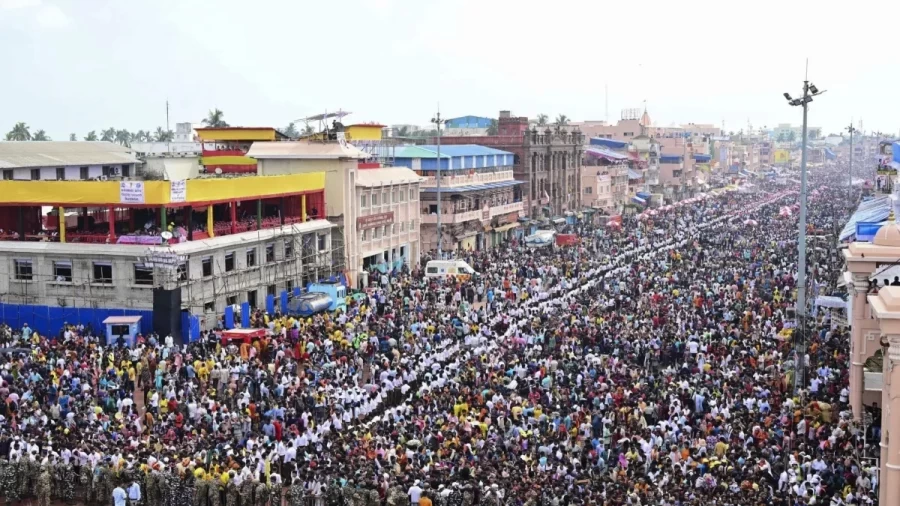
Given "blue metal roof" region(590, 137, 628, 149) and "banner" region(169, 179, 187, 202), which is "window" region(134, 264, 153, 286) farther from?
"blue metal roof" region(590, 137, 628, 149)

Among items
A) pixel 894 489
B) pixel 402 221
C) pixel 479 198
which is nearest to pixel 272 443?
pixel 894 489

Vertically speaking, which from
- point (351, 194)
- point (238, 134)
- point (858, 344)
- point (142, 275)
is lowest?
point (858, 344)

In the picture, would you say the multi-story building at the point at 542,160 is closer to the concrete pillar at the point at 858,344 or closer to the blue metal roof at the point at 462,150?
the blue metal roof at the point at 462,150

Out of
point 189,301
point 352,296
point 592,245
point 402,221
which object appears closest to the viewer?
point 189,301

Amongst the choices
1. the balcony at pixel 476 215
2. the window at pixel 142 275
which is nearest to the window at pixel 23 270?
the window at pixel 142 275

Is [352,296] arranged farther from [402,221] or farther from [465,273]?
[402,221]

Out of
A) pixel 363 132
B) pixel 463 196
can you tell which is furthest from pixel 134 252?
pixel 463 196

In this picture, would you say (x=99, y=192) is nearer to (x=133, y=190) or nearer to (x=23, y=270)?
(x=133, y=190)
